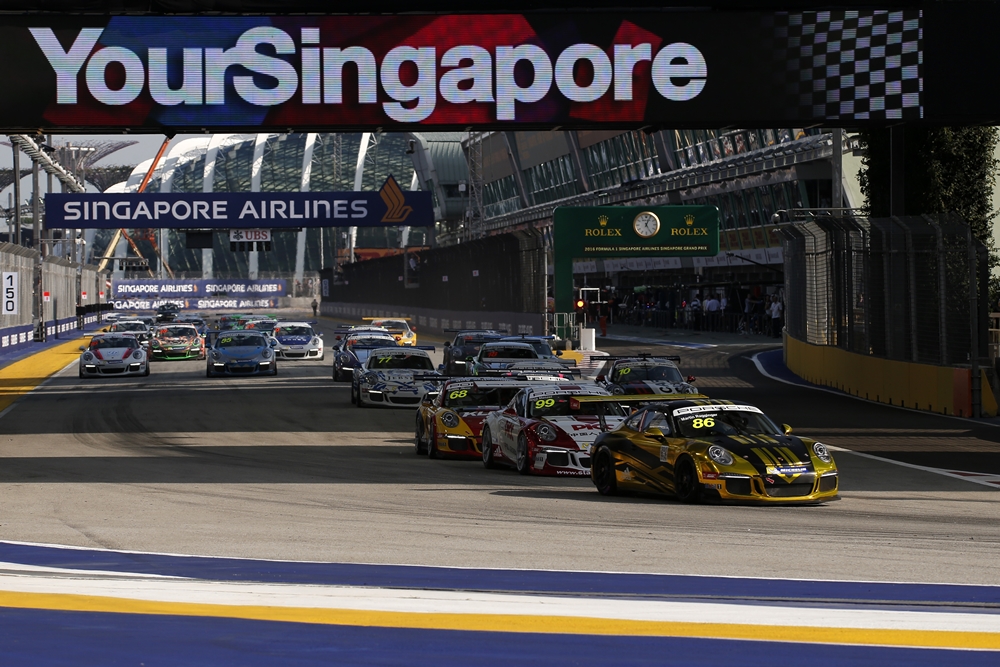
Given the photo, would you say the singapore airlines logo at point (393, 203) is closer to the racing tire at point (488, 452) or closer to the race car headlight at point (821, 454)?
the racing tire at point (488, 452)

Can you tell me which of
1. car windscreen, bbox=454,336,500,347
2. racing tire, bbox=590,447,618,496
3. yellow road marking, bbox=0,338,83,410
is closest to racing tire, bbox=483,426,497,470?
racing tire, bbox=590,447,618,496

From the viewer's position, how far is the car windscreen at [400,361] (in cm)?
2811

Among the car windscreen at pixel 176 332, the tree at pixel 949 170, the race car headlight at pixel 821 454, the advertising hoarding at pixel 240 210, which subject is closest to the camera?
the race car headlight at pixel 821 454

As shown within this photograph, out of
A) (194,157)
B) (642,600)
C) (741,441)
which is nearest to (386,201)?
(741,441)

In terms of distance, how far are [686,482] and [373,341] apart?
2266cm

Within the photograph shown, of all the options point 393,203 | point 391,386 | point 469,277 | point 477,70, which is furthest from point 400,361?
point 469,277

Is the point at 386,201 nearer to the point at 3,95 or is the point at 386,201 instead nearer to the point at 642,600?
the point at 3,95

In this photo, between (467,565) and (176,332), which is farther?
(176,332)

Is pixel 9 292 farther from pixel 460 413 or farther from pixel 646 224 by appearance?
pixel 460 413

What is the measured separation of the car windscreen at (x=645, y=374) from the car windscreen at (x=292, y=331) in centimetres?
2373

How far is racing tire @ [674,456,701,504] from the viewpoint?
13.1 metres

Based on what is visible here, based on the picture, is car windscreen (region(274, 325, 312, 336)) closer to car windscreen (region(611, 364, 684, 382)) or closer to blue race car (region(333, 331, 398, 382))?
blue race car (region(333, 331, 398, 382))

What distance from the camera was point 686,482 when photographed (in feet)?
43.4

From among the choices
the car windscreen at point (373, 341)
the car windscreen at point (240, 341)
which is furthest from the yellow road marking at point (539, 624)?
the car windscreen at point (240, 341)
